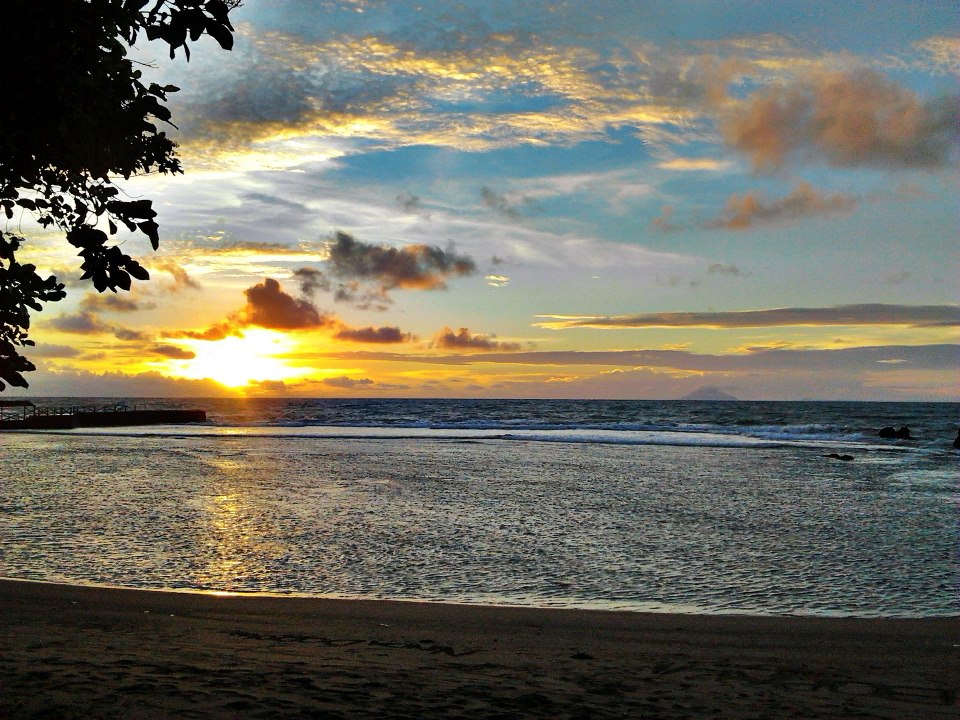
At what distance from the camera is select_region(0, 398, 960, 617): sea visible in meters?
12.2

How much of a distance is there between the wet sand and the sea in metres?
1.20

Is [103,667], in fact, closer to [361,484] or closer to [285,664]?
[285,664]

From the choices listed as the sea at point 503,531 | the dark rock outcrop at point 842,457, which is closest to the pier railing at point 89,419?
the sea at point 503,531

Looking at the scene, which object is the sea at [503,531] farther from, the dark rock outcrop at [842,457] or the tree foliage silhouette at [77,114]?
the tree foliage silhouette at [77,114]

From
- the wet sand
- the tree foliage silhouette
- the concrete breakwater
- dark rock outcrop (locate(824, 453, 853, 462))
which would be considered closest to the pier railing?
the concrete breakwater

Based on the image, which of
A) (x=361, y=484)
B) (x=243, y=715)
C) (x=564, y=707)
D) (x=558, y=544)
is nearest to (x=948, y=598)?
(x=558, y=544)

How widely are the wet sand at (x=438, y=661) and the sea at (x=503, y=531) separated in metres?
1.20

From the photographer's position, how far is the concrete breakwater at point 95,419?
7200 centimetres

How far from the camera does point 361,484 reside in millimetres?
26781

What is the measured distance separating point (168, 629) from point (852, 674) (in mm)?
7380

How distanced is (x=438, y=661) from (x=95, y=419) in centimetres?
7846

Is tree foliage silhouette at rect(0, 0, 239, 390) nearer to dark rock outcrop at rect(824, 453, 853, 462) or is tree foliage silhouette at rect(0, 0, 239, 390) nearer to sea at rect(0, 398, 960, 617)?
sea at rect(0, 398, 960, 617)

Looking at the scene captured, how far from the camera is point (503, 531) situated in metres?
Answer: 17.4

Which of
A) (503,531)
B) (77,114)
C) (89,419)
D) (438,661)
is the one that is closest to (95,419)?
(89,419)
